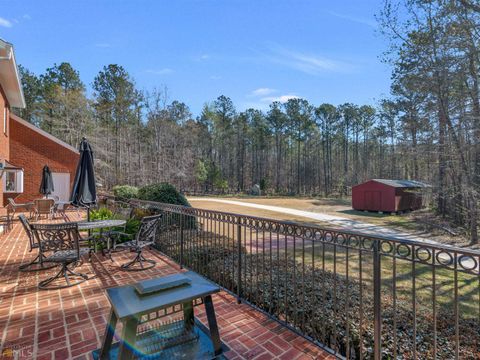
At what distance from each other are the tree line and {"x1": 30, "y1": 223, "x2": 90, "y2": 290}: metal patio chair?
487 inches

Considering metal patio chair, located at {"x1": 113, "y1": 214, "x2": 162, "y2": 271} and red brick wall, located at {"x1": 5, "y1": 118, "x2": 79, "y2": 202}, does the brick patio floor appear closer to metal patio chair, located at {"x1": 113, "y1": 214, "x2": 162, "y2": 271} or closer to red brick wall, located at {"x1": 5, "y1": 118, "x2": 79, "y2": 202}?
metal patio chair, located at {"x1": 113, "y1": 214, "x2": 162, "y2": 271}

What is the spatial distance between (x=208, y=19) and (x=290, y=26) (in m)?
3.16

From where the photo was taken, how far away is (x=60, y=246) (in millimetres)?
4305

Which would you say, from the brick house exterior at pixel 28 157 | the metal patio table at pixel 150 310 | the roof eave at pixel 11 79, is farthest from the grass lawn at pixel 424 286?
the brick house exterior at pixel 28 157

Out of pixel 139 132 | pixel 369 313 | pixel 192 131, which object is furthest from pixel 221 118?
pixel 369 313

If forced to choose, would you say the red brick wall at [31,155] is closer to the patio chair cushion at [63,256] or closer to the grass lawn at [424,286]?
the patio chair cushion at [63,256]

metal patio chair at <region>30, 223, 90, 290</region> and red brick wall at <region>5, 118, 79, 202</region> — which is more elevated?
red brick wall at <region>5, 118, 79, 202</region>

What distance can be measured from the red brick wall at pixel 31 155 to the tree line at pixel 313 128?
27.2ft

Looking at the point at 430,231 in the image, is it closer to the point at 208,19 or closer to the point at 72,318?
the point at 208,19

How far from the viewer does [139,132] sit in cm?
3344

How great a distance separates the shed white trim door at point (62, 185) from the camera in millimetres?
15276

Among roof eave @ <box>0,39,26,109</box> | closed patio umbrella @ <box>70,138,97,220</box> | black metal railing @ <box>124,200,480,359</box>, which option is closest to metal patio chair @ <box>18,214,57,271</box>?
closed patio umbrella @ <box>70,138,97,220</box>

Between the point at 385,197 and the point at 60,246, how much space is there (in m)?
22.6

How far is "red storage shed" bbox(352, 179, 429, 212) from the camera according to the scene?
2112 cm
